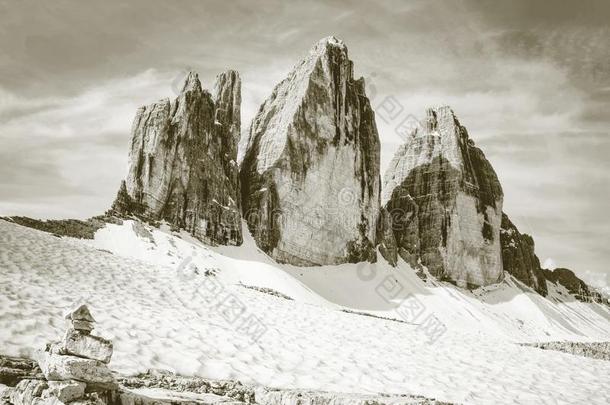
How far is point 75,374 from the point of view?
216 inches

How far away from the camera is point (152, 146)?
39.1 m

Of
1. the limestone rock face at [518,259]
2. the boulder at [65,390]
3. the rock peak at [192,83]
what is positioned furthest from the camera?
the limestone rock face at [518,259]

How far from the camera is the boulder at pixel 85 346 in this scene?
18.5 ft

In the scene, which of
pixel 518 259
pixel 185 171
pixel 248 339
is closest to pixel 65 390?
pixel 248 339

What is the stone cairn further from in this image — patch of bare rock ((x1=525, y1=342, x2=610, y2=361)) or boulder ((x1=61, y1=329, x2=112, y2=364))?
patch of bare rock ((x1=525, y1=342, x2=610, y2=361))

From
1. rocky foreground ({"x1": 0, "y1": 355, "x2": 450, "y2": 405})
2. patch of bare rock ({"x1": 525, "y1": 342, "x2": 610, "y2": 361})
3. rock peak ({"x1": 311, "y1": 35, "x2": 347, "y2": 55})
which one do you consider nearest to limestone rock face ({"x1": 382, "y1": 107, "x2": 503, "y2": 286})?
rock peak ({"x1": 311, "y1": 35, "x2": 347, "y2": 55})

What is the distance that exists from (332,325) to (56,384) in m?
11.0

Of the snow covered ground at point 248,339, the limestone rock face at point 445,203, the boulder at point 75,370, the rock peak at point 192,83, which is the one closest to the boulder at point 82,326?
the boulder at point 75,370

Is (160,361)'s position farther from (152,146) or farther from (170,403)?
(152,146)

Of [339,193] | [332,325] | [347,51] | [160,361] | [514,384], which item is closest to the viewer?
[160,361]

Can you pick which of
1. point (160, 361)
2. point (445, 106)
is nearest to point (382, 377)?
point (160, 361)

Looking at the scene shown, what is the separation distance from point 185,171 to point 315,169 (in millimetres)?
12284

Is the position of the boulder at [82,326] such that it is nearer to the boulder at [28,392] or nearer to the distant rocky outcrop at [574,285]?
the boulder at [28,392]

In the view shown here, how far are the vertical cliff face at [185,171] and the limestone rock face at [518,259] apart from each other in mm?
45559
